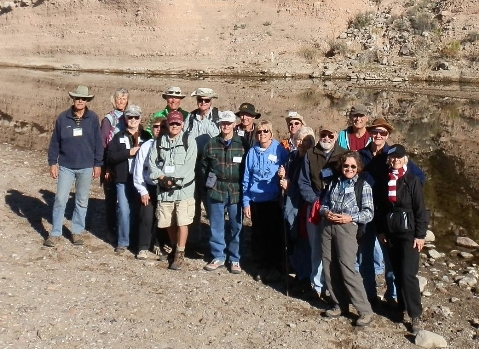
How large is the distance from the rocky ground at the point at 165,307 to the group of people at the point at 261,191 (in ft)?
0.86

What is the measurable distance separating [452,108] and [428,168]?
12.5 meters

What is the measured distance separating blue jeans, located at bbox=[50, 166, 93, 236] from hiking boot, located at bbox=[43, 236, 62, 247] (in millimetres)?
58

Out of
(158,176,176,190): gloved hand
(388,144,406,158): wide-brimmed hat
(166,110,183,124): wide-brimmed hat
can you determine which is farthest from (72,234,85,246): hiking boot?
(388,144,406,158): wide-brimmed hat

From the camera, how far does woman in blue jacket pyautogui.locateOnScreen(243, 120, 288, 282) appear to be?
7160 millimetres

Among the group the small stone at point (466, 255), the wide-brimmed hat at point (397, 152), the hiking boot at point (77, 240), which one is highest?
the wide-brimmed hat at point (397, 152)

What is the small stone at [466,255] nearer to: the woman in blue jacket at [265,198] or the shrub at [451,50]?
the woman in blue jacket at [265,198]

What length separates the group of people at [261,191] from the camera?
6113 millimetres

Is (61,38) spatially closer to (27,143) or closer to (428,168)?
(27,143)

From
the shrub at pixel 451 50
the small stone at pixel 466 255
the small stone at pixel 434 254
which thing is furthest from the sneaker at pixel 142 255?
the shrub at pixel 451 50

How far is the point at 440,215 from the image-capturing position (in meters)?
11.7

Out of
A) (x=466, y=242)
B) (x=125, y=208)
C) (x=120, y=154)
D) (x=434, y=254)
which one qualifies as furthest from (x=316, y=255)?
(x=466, y=242)

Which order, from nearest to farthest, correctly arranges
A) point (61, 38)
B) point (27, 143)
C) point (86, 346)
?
1. point (86, 346)
2. point (27, 143)
3. point (61, 38)

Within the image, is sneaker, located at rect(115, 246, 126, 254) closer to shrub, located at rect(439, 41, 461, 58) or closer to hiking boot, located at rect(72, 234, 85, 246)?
hiking boot, located at rect(72, 234, 85, 246)

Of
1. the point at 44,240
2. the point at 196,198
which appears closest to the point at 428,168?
the point at 196,198
